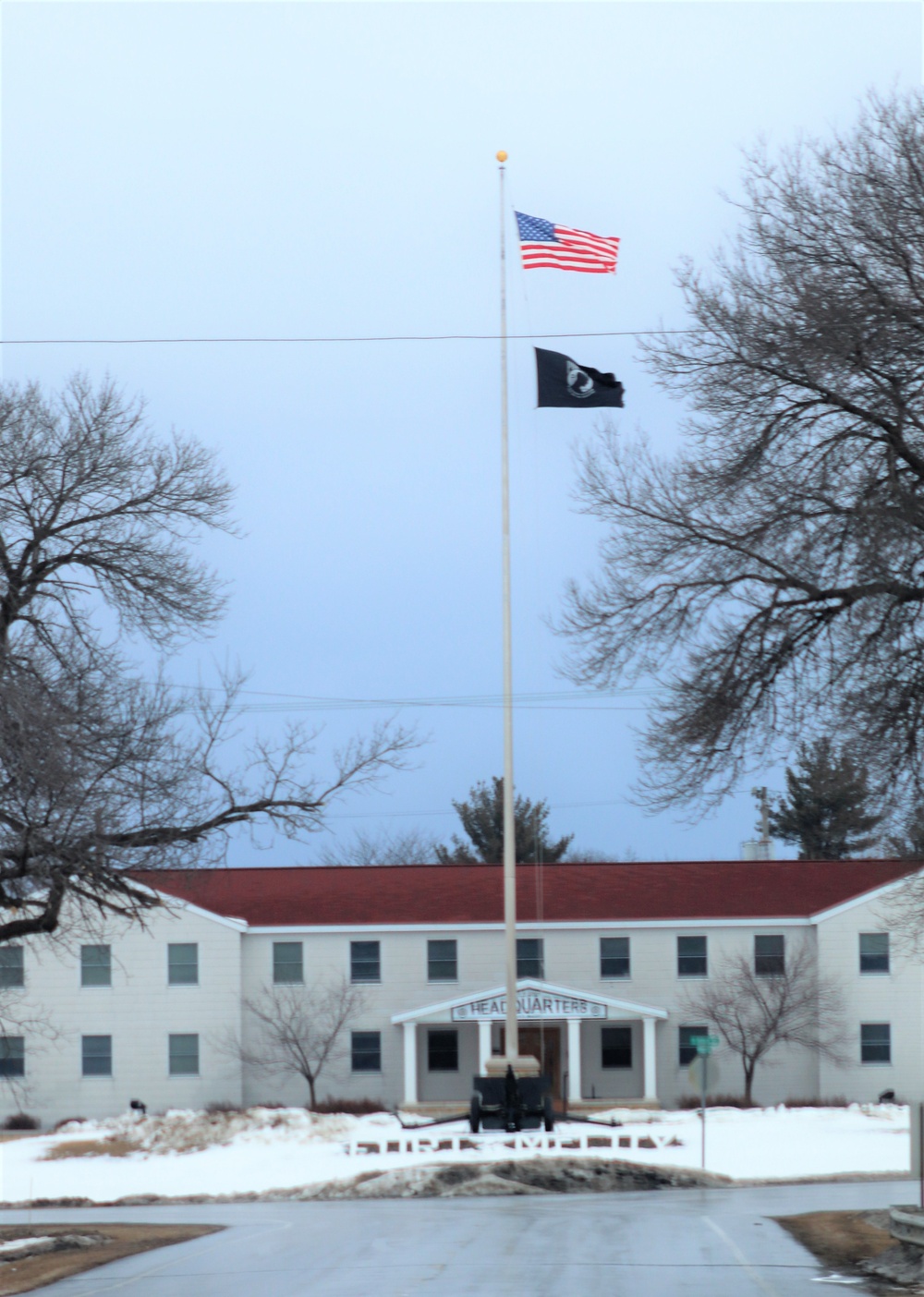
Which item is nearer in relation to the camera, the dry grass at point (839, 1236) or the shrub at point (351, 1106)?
the dry grass at point (839, 1236)

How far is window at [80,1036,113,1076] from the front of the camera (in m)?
45.8

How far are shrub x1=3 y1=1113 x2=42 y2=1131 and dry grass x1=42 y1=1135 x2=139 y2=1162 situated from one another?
4.37 meters

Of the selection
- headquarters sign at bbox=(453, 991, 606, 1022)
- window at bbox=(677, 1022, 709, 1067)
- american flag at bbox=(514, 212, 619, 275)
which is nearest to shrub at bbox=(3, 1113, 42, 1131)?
headquarters sign at bbox=(453, 991, 606, 1022)

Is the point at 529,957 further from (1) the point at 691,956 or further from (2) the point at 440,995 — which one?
(1) the point at 691,956

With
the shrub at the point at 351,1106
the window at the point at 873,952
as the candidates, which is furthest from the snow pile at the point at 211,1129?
the window at the point at 873,952

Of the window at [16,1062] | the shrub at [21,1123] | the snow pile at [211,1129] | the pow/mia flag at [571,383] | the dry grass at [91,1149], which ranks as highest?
the pow/mia flag at [571,383]

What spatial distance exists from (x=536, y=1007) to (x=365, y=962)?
224 inches

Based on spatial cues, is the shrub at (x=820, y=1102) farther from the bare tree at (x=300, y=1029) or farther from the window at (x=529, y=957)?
the bare tree at (x=300, y=1029)

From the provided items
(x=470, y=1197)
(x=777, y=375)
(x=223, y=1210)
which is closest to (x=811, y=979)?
(x=470, y=1197)

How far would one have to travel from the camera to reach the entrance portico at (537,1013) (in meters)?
44.7

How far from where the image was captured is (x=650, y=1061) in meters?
45.4

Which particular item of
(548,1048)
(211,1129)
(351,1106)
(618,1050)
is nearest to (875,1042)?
(618,1050)

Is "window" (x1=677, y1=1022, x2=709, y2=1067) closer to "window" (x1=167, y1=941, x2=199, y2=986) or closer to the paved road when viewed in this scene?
"window" (x1=167, y1=941, x2=199, y2=986)

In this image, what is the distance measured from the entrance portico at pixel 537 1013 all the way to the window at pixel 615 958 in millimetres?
1389
